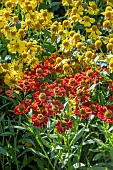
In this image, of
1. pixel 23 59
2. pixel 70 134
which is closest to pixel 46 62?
pixel 23 59

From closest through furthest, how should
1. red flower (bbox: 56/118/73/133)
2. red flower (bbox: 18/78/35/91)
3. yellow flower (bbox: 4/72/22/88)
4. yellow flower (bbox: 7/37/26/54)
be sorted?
red flower (bbox: 56/118/73/133), red flower (bbox: 18/78/35/91), yellow flower (bbox: 4/72/22/88), yellow flower (bbox: 7/37/26/54)

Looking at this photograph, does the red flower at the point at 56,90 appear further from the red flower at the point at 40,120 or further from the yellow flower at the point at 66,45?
the yellow flower at the point at 66,45

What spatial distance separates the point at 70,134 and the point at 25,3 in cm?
91

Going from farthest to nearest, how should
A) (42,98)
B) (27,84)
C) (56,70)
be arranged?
(56,70) → (27,84) → (42,98)

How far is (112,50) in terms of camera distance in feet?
7.66

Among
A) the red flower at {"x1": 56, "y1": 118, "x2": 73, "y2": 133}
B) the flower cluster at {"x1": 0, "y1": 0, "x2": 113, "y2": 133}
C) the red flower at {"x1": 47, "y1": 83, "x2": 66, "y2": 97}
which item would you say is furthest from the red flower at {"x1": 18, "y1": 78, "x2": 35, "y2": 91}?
the red flower at {"x1": 56, "y1": 118, "x2": 73, "y2": 133}

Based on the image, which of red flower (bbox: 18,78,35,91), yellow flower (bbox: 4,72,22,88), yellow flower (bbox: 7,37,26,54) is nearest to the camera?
red flower (bbox: 18,78,35,91)

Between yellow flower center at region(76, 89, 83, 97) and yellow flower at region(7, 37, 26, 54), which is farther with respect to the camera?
yellow flower at region(7, 37, 26, 54)

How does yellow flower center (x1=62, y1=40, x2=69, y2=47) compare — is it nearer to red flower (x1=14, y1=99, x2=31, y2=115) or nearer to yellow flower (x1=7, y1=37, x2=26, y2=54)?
yellow flower (x1=7, y1=37, x2=26, y2=54)

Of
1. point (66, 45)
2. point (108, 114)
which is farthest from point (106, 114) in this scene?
point (66, 45)

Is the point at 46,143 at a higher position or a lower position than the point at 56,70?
lower

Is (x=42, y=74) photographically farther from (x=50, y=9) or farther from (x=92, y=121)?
(x=50, y=9)

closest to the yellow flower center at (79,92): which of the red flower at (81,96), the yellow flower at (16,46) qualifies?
the red flower at (81,96)

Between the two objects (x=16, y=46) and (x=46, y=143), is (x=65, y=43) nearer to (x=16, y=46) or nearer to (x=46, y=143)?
(x=16, y=46)
